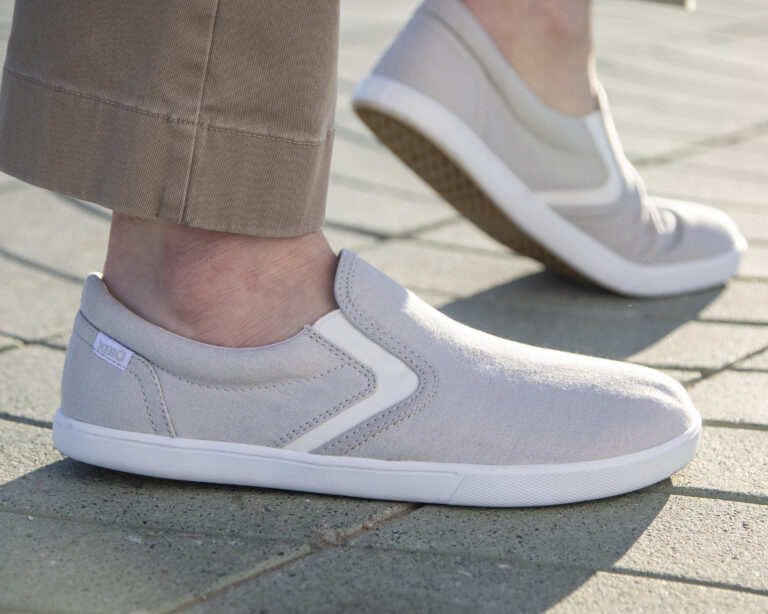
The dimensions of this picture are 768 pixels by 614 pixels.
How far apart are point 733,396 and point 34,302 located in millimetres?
979

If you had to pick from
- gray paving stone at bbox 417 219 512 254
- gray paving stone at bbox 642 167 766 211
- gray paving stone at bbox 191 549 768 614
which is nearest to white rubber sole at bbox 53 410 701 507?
gray paving stone at bbox 191 549 768 614

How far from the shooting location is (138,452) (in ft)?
3.12

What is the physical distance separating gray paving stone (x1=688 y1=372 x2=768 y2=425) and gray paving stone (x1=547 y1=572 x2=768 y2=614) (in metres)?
0.37

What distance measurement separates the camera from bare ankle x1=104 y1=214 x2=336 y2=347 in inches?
37.4

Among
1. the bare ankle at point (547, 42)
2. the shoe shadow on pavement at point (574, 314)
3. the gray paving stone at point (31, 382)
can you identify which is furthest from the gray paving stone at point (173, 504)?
the bare ankle at point (547, 42)

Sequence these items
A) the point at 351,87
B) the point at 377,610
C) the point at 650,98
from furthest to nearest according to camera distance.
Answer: the point at 650,98 → the point at 351,87 → the point at 377,610

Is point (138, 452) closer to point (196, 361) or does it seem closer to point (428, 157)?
point (196, 361)

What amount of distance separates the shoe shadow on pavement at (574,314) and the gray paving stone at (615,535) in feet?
1.38

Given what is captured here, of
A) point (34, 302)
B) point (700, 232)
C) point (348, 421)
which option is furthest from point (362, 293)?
point (700, 232)

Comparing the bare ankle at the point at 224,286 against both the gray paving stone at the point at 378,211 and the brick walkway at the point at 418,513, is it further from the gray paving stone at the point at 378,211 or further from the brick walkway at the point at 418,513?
the gray paving stone at the point at 378,211

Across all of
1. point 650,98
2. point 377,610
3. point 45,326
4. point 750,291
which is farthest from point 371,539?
point 650,98

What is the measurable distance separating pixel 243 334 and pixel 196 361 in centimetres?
5

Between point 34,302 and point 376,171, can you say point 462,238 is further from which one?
point 34,302

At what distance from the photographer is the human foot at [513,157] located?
4.82ft
